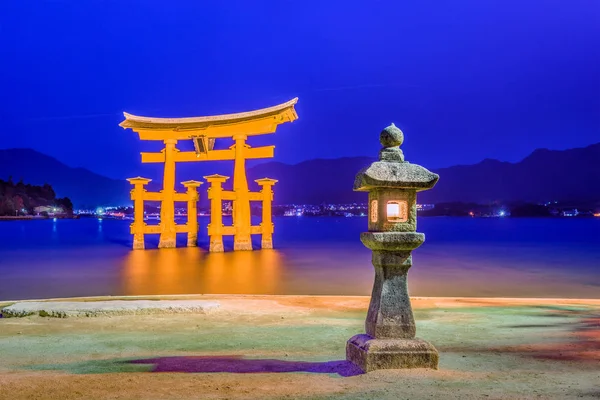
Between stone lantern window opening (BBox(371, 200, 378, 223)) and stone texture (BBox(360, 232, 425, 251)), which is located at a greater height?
stone lantern window opening (BBox(371, 200, 378, 223))

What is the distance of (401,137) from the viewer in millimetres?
5805

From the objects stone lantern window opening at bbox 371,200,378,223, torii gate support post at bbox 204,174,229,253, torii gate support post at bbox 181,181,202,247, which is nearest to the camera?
stone lantern window opening at bbox 371,200,378,223

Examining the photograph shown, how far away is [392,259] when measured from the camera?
561 centimetres

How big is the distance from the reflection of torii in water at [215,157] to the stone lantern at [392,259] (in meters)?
20.7

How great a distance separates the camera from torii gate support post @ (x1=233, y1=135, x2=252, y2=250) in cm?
2745

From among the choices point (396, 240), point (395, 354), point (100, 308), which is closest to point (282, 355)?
point (395, 354)

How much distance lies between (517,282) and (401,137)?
1766 centimetres

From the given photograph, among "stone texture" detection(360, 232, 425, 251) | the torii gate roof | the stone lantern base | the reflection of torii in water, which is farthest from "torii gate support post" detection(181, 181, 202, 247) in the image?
the stone lantern base

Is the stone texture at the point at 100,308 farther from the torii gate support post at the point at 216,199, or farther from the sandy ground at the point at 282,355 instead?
the torii gate support post at the point at 216,199

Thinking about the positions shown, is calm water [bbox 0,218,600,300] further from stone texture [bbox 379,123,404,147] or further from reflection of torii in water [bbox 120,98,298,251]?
stone texture [bbox 379,123,404,147]

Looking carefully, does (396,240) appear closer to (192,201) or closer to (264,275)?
(264,275)

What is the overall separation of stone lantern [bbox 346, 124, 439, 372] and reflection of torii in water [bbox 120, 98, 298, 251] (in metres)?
20.7

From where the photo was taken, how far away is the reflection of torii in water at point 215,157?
27.3 meters

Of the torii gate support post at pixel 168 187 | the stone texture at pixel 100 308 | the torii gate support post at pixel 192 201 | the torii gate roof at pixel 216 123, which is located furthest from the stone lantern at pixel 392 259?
the torii gate support post at pixel 168 187
